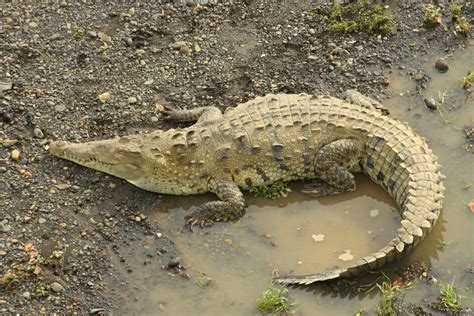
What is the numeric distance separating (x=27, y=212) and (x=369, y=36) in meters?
4.83

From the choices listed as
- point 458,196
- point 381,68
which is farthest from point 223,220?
point 381,68

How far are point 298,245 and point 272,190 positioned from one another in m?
0.73

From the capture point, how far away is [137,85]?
8.12m

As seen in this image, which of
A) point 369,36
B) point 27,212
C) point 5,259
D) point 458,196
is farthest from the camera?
point 369,36

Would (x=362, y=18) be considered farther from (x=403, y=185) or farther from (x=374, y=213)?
(x=374, y=213)

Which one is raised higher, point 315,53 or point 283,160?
point 315,53

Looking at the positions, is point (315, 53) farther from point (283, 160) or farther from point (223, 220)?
point (223, 220)

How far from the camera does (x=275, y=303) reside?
629 cm

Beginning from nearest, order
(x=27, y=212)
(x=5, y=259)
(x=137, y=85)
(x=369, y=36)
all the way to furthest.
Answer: (x=5, y=259) < (x=27, y=212) < (x=137, y=85) < (x=369, y=36)

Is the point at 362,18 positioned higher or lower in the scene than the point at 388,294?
higher

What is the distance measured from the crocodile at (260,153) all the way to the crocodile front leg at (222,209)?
0.01 metres

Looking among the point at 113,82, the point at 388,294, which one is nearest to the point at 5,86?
the point at 113,82

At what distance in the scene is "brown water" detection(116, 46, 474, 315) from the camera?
6.40 m

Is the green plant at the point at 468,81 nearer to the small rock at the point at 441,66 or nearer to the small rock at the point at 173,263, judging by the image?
the small rock at the point at 441,66
